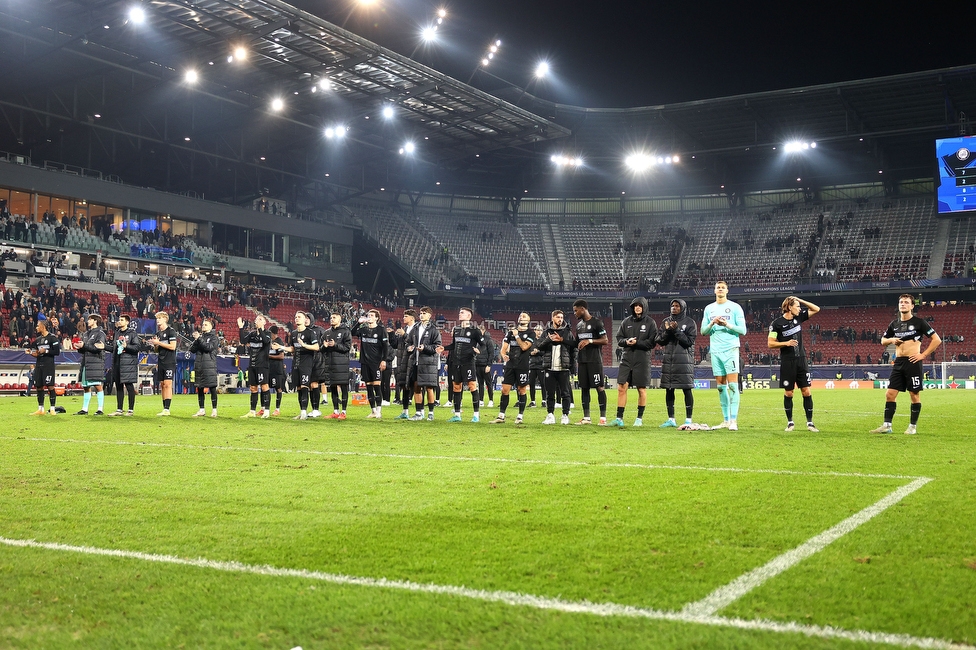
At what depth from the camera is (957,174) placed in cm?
3512

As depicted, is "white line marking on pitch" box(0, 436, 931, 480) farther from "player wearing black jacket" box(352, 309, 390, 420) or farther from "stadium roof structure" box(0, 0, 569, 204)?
"stadium roof structure" box(0, 0, 569, 204)

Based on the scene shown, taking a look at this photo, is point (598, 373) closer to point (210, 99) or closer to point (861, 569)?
point (861, 569)

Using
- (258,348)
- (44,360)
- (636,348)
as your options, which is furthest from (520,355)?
(44,360)

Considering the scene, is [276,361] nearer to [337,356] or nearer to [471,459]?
[337,356]

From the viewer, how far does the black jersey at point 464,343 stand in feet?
49.1

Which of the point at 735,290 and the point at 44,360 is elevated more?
the point at 735,290

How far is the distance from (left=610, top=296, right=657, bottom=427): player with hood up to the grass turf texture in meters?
3.70

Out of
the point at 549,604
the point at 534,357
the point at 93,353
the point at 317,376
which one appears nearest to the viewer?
the point at 549,604

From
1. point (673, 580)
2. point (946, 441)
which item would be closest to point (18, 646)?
point (673, 580)

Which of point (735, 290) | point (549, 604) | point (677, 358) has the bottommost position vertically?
point (549, 604)

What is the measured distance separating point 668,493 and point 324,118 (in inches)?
1706

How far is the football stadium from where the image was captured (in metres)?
3.98

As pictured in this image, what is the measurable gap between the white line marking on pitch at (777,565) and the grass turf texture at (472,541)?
0.22 ft

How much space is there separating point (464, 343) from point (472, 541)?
10.1m
